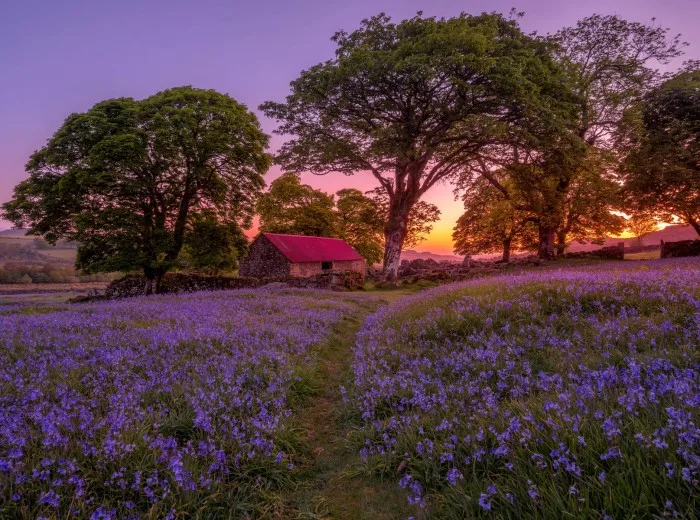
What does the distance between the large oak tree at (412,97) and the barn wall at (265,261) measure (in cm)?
1331

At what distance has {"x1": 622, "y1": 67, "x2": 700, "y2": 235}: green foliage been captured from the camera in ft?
93.4

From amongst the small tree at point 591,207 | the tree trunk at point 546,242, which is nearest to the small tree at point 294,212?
the tree trunk at point 546,242

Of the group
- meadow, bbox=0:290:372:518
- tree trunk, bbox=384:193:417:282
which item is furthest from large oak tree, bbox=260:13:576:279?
meadow, bbox=0:290:372:518

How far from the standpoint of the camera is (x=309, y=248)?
44312mm

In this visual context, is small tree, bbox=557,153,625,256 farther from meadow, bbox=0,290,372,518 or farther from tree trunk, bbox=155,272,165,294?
tree trunk, bbox=155,272,165,294

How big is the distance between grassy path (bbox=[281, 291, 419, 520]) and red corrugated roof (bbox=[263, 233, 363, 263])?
34336 mm

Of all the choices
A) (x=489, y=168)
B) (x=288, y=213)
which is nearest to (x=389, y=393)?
(x=489, y=168)

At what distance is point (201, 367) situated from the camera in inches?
245

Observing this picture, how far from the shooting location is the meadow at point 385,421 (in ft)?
8.58

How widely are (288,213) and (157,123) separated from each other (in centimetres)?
3561

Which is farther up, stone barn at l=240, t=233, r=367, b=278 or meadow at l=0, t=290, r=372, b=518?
stone barn at l=240, t=233, r=367, b=278

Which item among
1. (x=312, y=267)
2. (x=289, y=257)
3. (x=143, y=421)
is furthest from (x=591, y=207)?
(x=143, y=421)

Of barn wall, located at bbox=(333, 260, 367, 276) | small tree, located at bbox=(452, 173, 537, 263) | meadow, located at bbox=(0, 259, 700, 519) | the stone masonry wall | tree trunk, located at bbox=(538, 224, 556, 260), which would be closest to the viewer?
meadow, located at bbox=(0, 259, 700, 519)

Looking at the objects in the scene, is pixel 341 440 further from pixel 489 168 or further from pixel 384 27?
pixel 489 168
